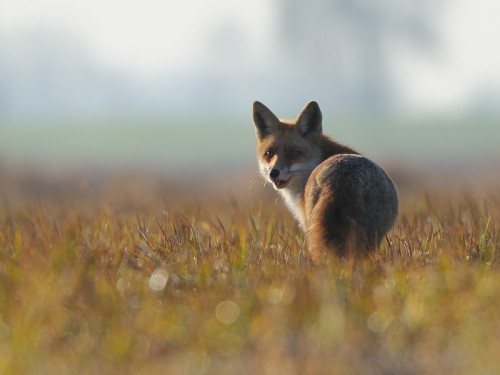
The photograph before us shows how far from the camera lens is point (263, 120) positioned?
31.0 ft

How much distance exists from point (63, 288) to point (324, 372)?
6.75 ft

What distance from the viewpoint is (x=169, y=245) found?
7098 millimetres

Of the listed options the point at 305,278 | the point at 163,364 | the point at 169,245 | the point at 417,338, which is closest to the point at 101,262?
the point at 169,245

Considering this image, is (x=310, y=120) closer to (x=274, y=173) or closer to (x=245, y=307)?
(x=274, y=173)

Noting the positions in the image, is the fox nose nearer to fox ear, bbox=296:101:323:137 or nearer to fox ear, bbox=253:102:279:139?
fox ear, bbox=296:101:323:137

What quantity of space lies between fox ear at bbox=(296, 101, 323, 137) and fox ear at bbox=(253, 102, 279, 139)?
40 cm

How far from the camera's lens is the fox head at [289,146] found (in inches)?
336

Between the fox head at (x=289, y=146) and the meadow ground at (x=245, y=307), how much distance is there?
4.13 feet

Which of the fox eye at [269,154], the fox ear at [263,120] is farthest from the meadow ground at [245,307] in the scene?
the fox ear at [263,120]

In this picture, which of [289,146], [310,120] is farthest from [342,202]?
[310,120]

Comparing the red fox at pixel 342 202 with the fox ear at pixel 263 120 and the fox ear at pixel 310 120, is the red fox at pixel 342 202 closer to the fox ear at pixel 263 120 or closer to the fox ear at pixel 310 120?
the fox ear at pixel 310 120

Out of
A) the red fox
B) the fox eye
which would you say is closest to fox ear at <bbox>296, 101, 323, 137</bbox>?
the fox eye

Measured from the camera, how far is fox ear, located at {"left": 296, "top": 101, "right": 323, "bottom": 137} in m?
8.97

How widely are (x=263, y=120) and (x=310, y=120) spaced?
2.16 feet
